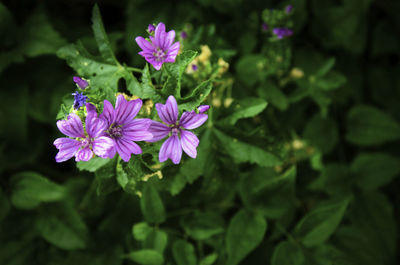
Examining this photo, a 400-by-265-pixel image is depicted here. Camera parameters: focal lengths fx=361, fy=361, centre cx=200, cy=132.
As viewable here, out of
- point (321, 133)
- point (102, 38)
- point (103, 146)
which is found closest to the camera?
point (103, 146)

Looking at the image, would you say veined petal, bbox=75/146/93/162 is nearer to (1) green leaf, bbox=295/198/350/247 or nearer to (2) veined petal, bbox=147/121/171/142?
(2) veined petal, bbox=147/121/171/142

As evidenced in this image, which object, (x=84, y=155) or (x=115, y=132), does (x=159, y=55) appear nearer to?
(x=115, y=132)

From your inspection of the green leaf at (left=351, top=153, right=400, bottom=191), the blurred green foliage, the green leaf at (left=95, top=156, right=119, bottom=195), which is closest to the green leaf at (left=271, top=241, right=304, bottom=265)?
the blurred green foliage

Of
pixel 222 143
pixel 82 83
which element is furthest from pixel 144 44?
pixel 222 143

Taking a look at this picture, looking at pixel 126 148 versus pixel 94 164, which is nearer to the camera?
pixel 126 148

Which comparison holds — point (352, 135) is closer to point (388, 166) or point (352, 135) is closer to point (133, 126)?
point (388, 166)

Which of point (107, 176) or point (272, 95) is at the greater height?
point (107, 176)
